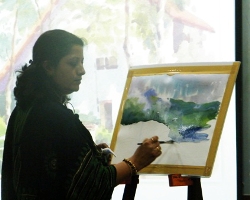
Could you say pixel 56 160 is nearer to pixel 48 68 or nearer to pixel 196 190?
pixel 48 68

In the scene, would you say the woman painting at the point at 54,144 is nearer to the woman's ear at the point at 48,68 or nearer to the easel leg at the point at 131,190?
the woman's ear at the point at 48,68

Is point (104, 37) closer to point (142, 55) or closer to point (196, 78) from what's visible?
point (142, 55)

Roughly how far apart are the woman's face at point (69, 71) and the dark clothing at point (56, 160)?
0.10 meters

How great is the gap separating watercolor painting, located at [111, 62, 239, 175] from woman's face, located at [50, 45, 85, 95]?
1.26 feet

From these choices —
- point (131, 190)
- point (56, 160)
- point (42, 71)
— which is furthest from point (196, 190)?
point (42, 71)

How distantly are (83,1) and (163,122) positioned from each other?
110 centimetres

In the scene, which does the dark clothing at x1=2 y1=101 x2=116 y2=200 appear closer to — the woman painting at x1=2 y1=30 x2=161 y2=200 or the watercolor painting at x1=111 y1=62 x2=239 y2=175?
the woman painting at x1=2 y1=30 x2=161 y2=200

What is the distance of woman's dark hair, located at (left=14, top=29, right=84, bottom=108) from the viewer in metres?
1.78

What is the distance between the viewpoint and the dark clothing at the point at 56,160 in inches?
66.0

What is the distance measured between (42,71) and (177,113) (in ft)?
1.90

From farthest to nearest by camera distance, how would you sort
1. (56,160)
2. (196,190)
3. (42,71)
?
1. (196,190)
2. (42,71)
3. (56,160)

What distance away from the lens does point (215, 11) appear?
2.90 meters

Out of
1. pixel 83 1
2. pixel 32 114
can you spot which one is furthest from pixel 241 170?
pixel 32 114

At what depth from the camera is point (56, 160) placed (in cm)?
168
